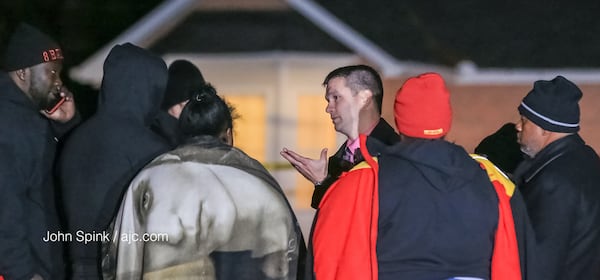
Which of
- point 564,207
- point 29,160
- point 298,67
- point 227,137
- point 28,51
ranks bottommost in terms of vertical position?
point 298,67

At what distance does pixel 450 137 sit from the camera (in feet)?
48.0

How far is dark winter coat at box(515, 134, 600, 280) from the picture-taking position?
16.7 feet

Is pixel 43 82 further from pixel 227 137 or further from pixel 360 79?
pixel 360 79

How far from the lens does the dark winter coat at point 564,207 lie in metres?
5.10

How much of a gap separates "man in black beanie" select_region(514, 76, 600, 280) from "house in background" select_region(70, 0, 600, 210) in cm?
Answer: 830

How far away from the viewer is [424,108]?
4.70 m

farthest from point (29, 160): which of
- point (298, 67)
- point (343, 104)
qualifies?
point (298, 67)

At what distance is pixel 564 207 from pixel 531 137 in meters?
0.41

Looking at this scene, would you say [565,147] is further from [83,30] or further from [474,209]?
[83,30]

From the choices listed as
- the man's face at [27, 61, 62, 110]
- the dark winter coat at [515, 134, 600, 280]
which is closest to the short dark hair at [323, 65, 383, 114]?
the dark winter coat at [515, 134, 600, 280]

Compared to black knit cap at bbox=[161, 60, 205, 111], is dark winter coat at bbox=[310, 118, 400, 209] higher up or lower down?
lower down

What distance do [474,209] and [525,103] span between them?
94cm

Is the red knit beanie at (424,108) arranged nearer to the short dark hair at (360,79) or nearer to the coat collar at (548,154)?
the coat collar at (548,154)

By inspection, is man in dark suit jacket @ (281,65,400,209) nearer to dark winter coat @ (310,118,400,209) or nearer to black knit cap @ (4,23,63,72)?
dark winter coat @ (310,118,400,209)
